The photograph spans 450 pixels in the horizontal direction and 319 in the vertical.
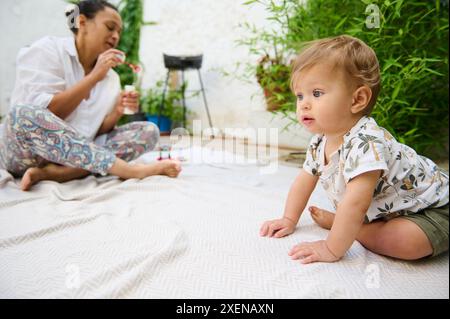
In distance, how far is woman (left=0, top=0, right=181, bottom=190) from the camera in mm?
964

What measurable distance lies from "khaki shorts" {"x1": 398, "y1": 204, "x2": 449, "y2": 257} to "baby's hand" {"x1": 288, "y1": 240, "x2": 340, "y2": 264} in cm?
15

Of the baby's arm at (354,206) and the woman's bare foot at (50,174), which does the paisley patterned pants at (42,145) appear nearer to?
the woman's bare foot at (50,174)

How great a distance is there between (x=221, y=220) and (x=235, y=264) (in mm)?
218

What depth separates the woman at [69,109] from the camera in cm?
96

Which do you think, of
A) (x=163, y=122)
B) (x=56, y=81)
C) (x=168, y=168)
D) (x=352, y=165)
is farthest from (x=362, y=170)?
(x=163, y=122)

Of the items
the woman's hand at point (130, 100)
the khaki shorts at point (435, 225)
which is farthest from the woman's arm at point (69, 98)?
the khaki shorts at point (435, 225)

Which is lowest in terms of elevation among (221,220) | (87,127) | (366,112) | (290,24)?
(221,220)

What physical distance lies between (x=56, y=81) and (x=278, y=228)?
880mm

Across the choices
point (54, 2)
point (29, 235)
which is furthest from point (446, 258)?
point (54, 2)

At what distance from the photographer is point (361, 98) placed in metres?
0.54

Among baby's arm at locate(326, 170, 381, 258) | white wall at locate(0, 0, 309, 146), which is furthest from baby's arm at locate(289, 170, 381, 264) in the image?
white wall at locate(0, 0, 309, 146)

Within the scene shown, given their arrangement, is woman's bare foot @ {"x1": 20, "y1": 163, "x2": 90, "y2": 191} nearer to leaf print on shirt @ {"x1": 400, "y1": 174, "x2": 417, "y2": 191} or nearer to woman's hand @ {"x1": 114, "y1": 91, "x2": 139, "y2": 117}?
woman's hand @ {"x1": 114, "y1": 91, "x2": 139, "y2": 117}

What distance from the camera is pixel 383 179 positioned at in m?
0.55
